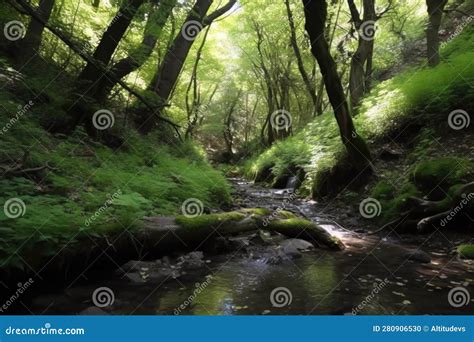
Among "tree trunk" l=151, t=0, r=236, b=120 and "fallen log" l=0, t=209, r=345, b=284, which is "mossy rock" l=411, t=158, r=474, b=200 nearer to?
"fallen log" l=0, t=209, r=345, b=284

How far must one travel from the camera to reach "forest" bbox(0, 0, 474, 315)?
14.8 ft

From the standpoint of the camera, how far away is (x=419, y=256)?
20.0ft

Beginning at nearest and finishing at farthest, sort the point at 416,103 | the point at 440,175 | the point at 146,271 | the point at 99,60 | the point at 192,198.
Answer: the point at 146,271
the point at 440,175
the point at 99,60
the point at 192,198
the point at 416,103

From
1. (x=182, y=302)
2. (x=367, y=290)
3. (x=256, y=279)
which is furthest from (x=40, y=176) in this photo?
(x=367, y=290)

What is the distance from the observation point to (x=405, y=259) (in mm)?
6164

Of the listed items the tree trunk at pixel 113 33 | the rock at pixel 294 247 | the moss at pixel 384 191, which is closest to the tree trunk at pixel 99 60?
the tree trunk at pixel 113 33

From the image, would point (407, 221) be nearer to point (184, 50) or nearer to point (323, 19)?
point (323, 19)

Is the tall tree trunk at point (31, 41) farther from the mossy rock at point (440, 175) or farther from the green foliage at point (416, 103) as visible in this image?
the mossy rock at point (440, 175)

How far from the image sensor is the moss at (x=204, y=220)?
6.31 meters

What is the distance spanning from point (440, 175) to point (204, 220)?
5.11 metres

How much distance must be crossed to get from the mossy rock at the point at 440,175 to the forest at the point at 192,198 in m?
0.03

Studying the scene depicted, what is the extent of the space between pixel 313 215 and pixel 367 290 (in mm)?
5281

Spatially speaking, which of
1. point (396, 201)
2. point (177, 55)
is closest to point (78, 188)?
point (396, 201)

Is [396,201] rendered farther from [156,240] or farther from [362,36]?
[362,36]
